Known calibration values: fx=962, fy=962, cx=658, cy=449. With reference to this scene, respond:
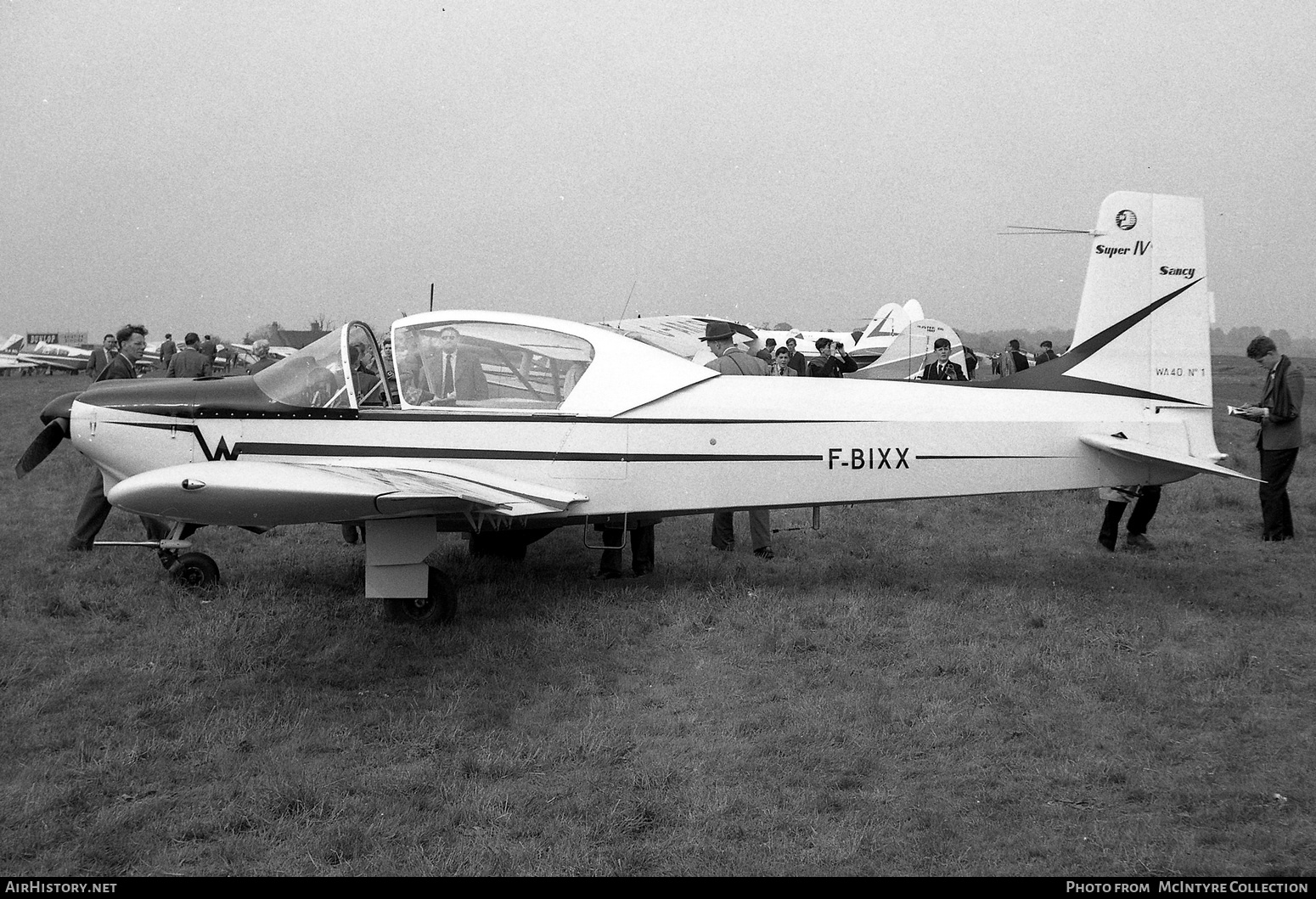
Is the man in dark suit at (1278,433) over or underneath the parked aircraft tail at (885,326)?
underneath

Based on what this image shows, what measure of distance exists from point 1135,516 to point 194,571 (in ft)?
24.3

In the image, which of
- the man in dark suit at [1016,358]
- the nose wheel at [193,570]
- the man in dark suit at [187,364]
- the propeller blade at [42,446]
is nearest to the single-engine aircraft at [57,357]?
the man in dark suit at [187,364]

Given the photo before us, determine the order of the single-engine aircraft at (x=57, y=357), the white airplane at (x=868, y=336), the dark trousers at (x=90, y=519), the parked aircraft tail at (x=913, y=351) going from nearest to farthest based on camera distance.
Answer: the dark trousers at (x=90, y=519), the parked aircraft tail at (x=913, y=351), the white airplane at (x=868, y=336), the single-engine aircraft at (x=57, y=357)

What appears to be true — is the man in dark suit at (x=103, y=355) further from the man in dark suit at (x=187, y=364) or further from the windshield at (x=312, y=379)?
the windshield at (x=312, y=379)

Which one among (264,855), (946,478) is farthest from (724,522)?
(264,855)

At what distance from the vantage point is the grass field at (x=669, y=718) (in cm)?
338

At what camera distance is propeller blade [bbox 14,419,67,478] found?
6.41m

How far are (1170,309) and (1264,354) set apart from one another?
2.72m

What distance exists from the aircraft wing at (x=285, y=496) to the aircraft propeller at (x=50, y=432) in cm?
194

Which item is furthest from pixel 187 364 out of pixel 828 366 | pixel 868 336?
pixel 868 336

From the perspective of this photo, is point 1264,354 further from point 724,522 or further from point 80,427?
point 80,427

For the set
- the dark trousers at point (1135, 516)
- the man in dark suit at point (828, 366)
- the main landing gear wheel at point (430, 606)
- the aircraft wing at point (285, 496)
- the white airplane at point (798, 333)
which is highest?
the white airplane at point (798, 333)

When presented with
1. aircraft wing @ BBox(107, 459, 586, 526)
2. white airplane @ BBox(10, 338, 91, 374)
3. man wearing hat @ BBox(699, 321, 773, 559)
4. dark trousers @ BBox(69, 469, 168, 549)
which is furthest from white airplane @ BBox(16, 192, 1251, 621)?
white airplane @ BBox(10, 338, 91, 374)

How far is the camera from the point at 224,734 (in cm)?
429
